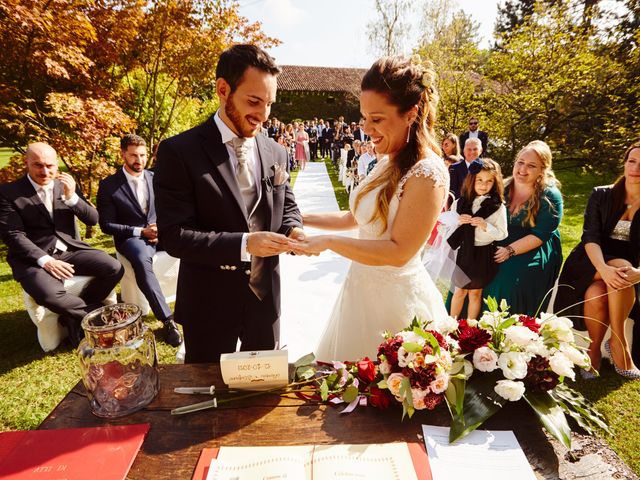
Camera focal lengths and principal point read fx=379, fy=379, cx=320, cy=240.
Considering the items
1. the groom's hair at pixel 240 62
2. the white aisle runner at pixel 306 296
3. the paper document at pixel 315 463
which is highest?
the groom's hair at pixel 240 62

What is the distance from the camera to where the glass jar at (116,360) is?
55.7 inches

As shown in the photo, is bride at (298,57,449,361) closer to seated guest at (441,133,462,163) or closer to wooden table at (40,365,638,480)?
wooden table at (40,365,638,480)

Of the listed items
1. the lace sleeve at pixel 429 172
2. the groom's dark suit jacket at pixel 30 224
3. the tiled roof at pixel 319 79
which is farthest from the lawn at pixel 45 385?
the tiled roof at pixel 319 79

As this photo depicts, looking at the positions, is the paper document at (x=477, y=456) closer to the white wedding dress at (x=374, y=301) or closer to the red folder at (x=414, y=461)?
the red folder at (x=414, y=461)

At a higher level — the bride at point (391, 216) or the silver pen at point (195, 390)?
the bride at point (391, 216)

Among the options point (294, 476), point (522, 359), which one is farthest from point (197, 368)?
point (522, 359)

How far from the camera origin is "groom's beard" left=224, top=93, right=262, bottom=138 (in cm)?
204

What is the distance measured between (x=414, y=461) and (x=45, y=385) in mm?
3625

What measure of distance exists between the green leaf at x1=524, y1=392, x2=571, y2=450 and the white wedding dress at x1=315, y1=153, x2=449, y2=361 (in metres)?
0.94

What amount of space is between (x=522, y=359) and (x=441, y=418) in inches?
14.8

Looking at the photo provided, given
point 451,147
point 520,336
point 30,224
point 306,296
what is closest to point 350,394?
point 520,336

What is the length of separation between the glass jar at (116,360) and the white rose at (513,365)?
1379 millimetres

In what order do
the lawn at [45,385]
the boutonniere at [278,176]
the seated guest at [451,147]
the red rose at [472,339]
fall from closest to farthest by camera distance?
1. the red rose at [472,339]
2. the boutonniere at [278,176]
3. the lawn at [45,385]
4. the seated guest at [451,147]

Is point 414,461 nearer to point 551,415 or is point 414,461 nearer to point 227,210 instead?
point 551,415
